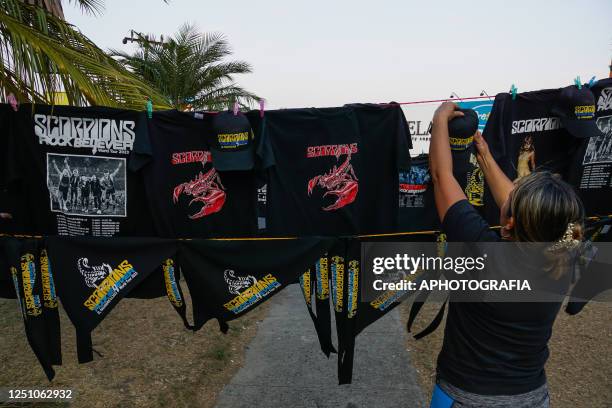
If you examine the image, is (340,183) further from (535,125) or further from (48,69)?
(48,69)

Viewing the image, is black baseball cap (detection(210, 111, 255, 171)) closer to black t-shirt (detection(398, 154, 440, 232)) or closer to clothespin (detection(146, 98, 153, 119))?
clothespin (detection(146, 98, 153, 119))

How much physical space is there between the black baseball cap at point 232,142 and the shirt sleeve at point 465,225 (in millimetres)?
1382

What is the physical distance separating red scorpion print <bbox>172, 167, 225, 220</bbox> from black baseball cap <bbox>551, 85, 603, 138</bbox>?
7.95 ft

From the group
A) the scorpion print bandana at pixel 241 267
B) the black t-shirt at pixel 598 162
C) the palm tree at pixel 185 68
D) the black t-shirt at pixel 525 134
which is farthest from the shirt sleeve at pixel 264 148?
the palm tree at pixel 185 68

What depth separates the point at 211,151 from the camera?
8.73 feet

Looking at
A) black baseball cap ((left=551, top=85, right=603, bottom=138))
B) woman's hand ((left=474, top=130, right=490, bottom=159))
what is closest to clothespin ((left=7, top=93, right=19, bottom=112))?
woman's hand ((left=474, top=130, right=490, bottom=159))

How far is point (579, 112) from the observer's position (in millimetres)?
2736

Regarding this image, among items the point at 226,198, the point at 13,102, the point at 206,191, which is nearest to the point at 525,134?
the point at 226,198

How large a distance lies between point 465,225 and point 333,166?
4.45 ft

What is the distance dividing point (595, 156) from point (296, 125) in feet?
7.35

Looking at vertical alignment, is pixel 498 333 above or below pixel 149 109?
below

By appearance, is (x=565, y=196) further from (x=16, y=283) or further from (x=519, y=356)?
(x=16, y=283)

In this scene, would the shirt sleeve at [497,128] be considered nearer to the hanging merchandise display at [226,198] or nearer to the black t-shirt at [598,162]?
the hanging merchandise display at [226,198]

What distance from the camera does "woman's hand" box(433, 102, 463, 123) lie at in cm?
204
